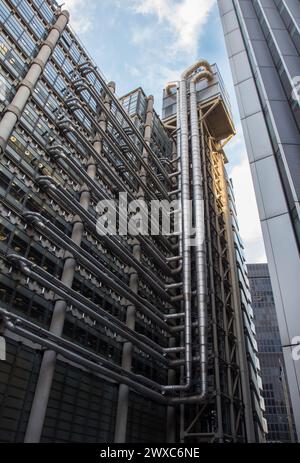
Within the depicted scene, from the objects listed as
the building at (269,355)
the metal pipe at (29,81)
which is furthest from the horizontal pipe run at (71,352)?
the building at (269,355)

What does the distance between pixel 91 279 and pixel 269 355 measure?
350ft

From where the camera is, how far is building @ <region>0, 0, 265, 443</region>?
71.3 feet

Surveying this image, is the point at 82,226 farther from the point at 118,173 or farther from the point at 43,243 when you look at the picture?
the point at 118,173

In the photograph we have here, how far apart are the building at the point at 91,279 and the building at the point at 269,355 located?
74368 millimetres

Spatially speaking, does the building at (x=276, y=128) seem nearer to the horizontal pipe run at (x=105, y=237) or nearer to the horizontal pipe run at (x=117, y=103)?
the horizontal pipe run at (x=105, y=237)

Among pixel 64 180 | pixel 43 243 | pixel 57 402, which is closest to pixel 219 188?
pixel 64 180

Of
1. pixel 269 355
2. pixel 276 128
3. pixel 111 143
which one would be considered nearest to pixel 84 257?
pixel 111 143

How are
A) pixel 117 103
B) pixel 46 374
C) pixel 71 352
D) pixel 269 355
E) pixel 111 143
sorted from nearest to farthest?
pixel 46 374
pixel 71 352
pixel 111 143
pixel 117 103
pixel 269 355

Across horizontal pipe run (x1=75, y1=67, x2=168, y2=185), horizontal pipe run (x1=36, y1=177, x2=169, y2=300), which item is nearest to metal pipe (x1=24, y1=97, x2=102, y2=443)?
horizontal pipe run (x1=36, y1=177, x2=169, y2=300)

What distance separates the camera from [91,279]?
1133 inches

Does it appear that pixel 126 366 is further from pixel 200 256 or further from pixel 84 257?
pixel 200 256

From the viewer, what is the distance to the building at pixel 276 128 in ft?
42.6

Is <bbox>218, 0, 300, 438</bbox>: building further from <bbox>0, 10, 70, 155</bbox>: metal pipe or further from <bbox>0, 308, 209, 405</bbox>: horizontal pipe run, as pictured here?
<bbox>0, 10, 70, 155</bbox>: metal pipe

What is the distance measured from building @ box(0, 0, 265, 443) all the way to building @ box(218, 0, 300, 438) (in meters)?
13.1
